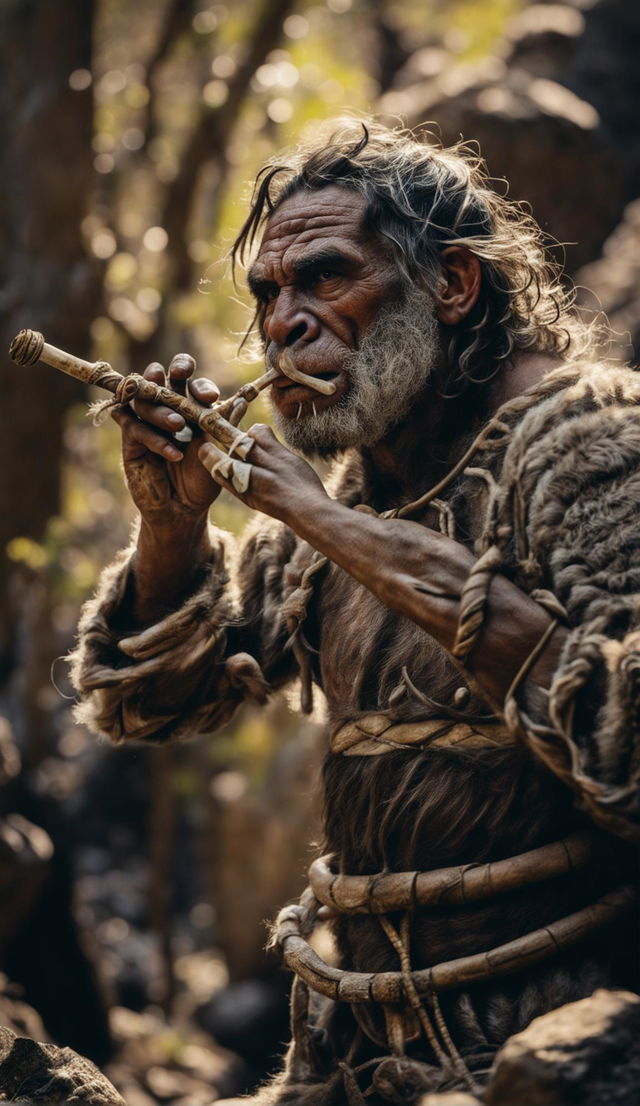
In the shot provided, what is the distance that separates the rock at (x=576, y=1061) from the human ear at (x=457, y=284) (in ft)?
6.03

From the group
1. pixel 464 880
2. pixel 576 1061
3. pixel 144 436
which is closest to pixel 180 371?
pixel 144 436

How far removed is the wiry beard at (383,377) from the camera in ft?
10.5

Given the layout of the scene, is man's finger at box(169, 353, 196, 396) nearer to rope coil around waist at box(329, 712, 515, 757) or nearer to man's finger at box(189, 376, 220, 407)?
man's finger at box(189, 376, 220, 407)

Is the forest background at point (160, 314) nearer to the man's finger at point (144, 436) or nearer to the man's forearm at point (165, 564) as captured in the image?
the man's forearm at point (165, 564)

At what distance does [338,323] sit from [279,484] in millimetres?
642

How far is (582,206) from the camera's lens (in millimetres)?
8797

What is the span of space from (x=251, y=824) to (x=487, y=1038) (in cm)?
722

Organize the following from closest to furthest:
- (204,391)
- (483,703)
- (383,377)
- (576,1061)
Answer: (576,1061) → (483,703) → (204,391) → (383,377)

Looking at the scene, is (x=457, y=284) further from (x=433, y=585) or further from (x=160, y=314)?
(x=160, y=314)

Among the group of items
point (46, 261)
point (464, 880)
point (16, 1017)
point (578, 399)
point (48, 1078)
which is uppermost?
point (578, 399)

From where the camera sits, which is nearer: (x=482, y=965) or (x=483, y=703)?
(x=482, y=965)

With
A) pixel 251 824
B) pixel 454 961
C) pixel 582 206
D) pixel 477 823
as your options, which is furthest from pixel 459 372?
pixel 251 824

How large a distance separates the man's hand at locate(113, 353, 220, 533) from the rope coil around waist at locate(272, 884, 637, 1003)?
123cm

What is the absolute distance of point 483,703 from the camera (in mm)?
2898
